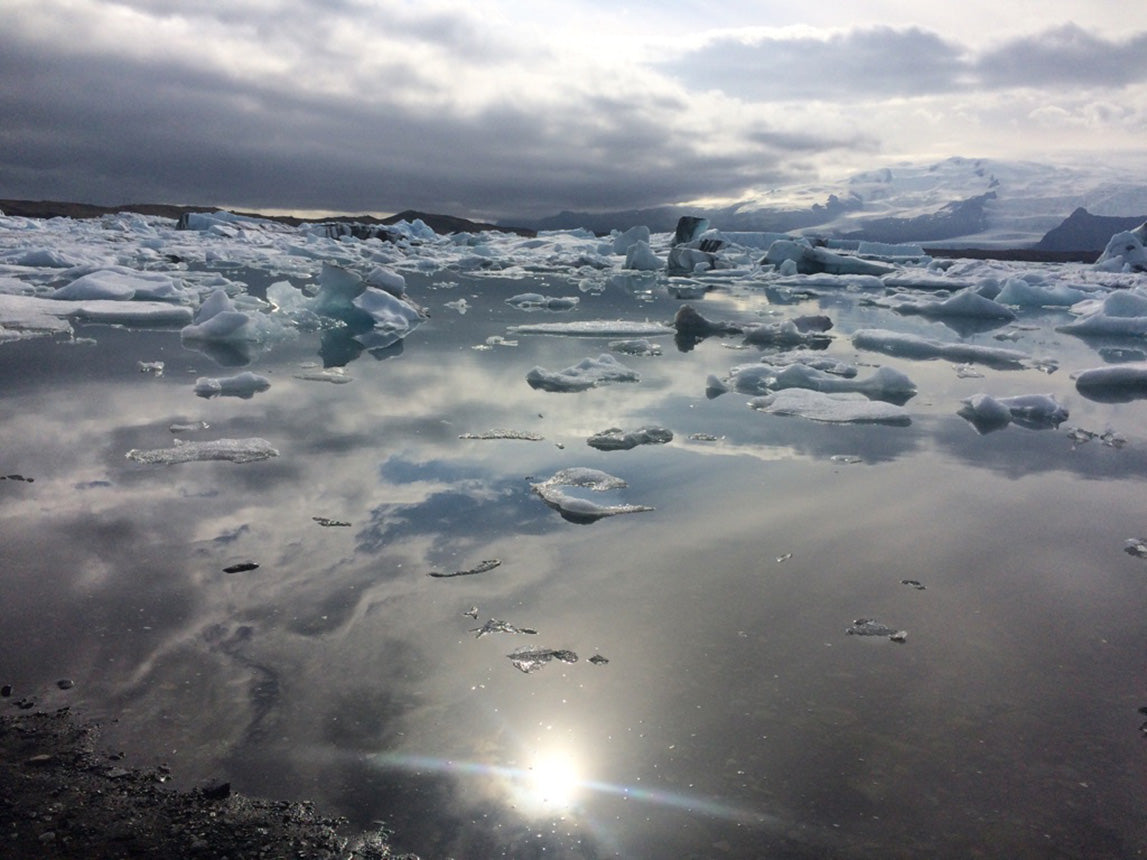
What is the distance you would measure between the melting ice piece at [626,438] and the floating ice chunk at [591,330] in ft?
17.5

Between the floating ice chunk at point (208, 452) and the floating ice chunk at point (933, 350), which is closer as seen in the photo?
the floating ice chunk at point (208, 452)

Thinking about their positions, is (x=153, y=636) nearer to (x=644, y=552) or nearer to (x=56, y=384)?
(x=644, y=552)

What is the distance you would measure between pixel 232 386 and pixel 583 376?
9.18 ft

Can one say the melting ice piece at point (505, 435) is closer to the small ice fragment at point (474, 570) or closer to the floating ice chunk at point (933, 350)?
the small ice fragment at point (474, 570)

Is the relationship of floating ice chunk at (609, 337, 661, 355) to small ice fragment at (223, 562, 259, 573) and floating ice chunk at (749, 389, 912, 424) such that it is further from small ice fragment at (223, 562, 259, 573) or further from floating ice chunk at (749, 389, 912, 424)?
small ice fragment at (223, 562, 259, 573)

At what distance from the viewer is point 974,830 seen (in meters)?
1.78

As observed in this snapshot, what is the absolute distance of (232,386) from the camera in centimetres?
591

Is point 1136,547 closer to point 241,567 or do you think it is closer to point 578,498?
point 578,498

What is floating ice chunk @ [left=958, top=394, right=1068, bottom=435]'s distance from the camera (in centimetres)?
578

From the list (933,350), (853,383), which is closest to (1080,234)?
(933,350)

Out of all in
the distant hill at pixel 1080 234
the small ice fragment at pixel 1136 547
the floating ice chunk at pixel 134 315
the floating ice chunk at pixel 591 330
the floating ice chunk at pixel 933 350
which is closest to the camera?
the small ice fragment at pixel 1136 547

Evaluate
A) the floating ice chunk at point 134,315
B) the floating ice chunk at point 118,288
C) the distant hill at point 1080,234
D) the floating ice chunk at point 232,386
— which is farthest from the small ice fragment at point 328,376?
the distant hill at point 1080,234

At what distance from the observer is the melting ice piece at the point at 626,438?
4707mm

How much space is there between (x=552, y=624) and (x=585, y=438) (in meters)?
2.31
